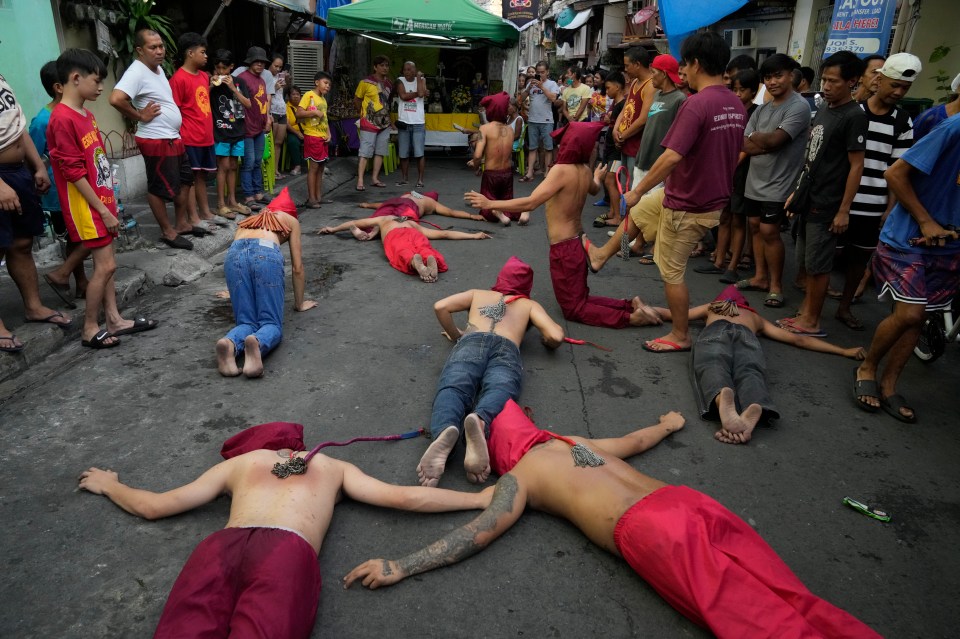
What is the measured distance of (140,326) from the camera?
4414 millimetres

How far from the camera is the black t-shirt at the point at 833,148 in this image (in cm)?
430

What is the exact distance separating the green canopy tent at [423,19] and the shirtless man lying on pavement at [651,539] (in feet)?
33.4

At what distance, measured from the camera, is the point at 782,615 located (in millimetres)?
1841

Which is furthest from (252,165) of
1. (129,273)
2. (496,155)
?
(496,155)

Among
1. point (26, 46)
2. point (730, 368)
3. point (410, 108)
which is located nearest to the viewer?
point (730, 368)

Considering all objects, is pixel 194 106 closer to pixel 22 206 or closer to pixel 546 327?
pixel 22 206

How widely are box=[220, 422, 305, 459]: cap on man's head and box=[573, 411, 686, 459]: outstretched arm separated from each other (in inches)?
48.0

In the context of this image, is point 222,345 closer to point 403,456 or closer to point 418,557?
point 403,456

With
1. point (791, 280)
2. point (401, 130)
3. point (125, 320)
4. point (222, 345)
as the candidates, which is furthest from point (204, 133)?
point (791, 280)

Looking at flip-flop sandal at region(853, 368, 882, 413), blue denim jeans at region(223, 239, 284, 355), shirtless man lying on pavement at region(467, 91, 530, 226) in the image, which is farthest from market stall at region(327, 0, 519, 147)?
flip-flop sandal at region(853, 368, 882, 413)

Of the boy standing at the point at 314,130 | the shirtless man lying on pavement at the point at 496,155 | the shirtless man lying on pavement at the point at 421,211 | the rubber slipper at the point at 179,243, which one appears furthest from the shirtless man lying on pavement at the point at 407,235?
the boy standing at the point at 314,130

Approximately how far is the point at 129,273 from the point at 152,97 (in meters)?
1.61

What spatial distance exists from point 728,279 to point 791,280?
0.66 meters

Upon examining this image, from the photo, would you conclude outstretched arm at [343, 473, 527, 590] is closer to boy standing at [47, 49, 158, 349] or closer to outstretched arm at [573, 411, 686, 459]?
outstretched arm at [573, 411, 686, 459]
